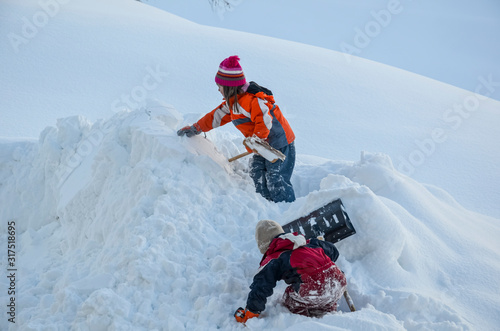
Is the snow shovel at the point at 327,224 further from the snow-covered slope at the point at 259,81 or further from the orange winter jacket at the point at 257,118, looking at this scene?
the snow-covered slope at the point at 259,81

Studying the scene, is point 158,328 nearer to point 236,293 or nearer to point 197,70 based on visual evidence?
point 236,293

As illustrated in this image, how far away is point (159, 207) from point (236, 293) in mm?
764

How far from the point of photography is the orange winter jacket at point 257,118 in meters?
3.05

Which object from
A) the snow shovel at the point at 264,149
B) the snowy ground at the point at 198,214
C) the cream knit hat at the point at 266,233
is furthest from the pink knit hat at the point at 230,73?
the cream knit hat at the point at 266,233

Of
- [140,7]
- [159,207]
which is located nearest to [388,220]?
[159,207]

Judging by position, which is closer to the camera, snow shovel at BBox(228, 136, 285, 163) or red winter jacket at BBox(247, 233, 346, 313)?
red winter jacket at BBox(247, 233, 346, 313)

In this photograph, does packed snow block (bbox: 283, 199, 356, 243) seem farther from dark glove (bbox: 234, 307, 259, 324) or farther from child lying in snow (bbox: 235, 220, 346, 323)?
dark glove (bbox: 234, 307, 259, 324)

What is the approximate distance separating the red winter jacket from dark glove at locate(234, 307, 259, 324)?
0.02 m

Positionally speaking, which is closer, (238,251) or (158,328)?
(158,328)

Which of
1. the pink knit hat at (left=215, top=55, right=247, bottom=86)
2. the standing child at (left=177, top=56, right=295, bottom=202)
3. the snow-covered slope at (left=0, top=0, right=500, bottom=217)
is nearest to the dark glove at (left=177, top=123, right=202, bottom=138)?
the standing child at (left=177, top=56, right=295, bottom=202)

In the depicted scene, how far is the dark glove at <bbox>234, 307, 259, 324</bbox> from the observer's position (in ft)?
6.76

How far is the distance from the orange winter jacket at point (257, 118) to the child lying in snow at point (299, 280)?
1.10m

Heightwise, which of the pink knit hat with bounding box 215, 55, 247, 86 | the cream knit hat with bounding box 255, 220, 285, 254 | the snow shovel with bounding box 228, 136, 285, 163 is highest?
the pink knit hat with bounding box 215, 55, 247, 86

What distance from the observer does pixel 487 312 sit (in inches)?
91.0
